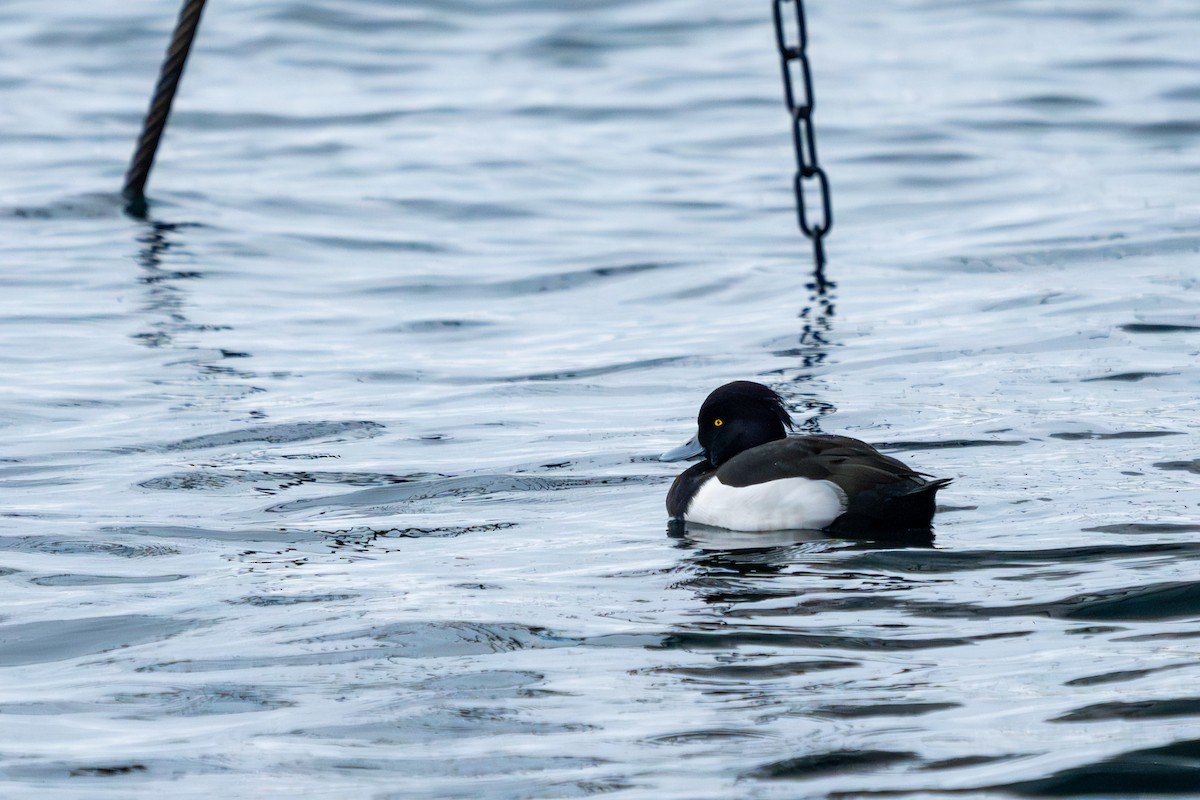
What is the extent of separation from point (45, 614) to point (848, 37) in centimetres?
1927

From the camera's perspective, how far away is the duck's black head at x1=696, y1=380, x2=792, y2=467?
7.85 metres

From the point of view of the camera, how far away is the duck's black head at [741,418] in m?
7.85

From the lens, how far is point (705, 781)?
182 inches

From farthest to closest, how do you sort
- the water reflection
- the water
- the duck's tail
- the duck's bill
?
1. the water reflection
2. the duck's bill
3. the duck's tail
4. the water

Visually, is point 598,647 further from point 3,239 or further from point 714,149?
point 714,149

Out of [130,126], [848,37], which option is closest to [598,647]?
[130,126]

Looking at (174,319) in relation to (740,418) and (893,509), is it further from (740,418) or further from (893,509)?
(893,509)

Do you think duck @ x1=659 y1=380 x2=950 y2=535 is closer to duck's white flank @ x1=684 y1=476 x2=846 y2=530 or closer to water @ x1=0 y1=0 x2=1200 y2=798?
duck's white flank @ x1=684 y1=476 x2=846 y2=530

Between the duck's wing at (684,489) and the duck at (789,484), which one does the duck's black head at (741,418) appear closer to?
the duck at (789,484)

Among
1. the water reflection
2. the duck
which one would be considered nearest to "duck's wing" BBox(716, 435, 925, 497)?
the duck

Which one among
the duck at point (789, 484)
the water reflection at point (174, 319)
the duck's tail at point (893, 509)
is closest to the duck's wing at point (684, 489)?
the duck at point (789, 484)

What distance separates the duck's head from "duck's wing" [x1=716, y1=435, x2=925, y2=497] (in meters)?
0.31

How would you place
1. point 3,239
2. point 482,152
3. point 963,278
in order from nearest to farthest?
point 963,278
point 3,239
point 482,152

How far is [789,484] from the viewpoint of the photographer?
7.29 meters
